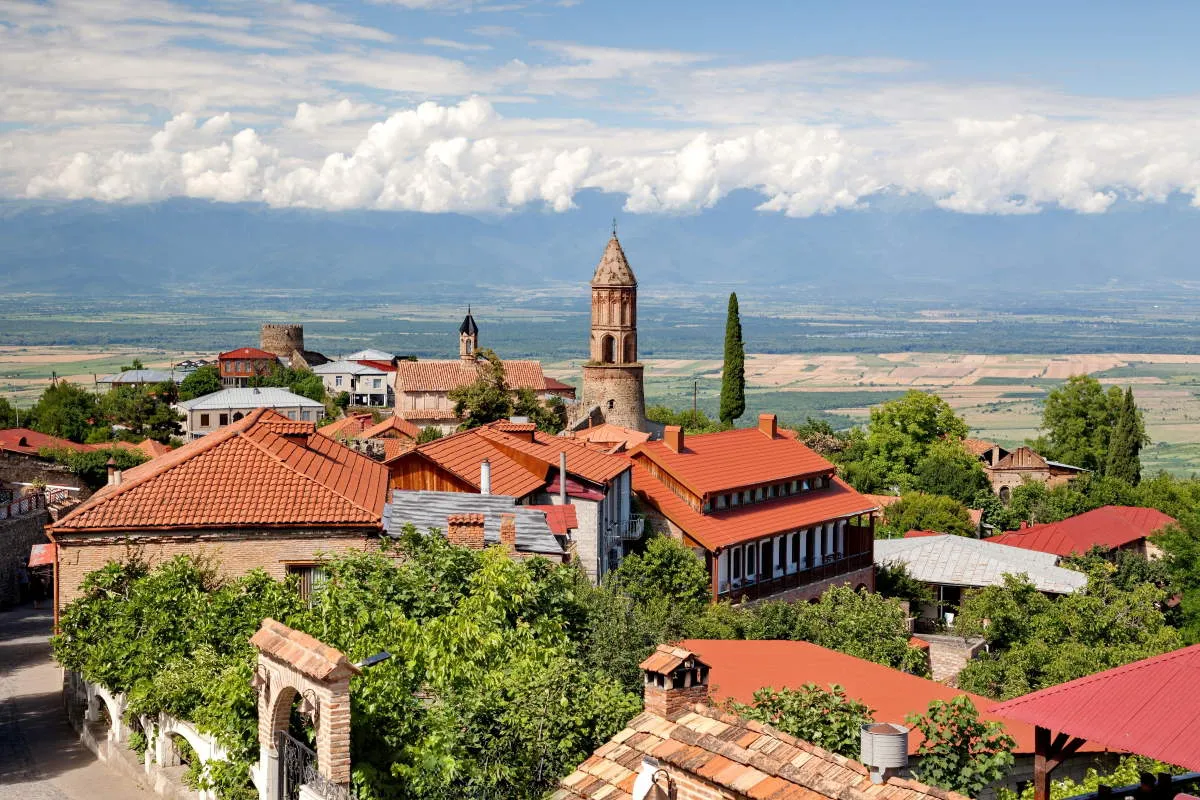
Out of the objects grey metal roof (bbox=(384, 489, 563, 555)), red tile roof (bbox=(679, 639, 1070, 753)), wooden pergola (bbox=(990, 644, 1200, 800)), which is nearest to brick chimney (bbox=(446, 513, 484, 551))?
grey metal roof (bbox=(384, 489, 563, 555))

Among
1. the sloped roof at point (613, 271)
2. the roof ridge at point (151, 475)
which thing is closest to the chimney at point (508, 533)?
the roof ridge at point (151, 475)

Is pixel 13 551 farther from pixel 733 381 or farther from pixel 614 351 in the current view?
pixel 733 381

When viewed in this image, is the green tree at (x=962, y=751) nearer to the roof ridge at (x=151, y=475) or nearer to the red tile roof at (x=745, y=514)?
the roof ridge at (x=151, y=475)

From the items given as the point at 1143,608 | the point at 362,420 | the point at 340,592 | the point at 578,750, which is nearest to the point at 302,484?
the point at 340,592

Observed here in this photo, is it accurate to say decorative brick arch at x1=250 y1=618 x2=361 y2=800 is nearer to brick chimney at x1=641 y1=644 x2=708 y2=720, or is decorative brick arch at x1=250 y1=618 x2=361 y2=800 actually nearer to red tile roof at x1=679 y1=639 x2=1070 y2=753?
brick chimney at x1=641 y1=644 x2=708 y2=720

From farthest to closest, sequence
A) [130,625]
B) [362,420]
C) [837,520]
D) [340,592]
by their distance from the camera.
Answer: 1. [362,420]
2. [837,520]
3. [130,625]
4. [340,592]

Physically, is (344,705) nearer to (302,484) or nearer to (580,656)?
(580,656)

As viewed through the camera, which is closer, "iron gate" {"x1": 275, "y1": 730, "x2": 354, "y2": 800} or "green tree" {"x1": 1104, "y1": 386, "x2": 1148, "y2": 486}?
"iron gate" {"x1": 275, "y1": 730, "x2": 354, "y2": 800}
